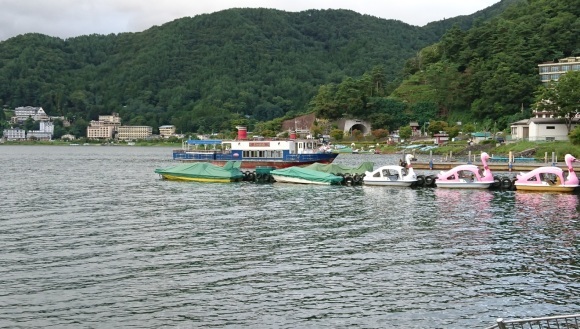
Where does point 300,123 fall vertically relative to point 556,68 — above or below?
below

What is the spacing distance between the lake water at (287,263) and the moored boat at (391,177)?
10.6 metres

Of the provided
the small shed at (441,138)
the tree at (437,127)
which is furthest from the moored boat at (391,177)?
the tree at (437,127)

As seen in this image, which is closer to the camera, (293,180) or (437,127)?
(293,180)

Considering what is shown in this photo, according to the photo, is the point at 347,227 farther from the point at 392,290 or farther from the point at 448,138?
the point at 448,138

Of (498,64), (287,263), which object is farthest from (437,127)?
(287,263)

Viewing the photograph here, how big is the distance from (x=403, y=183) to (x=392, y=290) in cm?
3846

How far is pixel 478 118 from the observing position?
Answer: 140500mm

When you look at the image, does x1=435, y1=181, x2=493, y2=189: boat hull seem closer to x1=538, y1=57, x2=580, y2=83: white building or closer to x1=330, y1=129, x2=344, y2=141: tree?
x1=538, y1=57, x2=580, y2=83: white building

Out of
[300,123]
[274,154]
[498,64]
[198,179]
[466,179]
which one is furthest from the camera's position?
[300,123]

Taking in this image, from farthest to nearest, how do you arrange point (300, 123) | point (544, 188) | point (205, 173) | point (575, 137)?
point (300, 123)
point (575, 137)
point (205, 173)
point (544, 188)

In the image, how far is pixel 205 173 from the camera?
68.9m

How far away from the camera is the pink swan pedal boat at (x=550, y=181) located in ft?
179

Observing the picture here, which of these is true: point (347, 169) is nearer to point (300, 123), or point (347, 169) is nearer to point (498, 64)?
point (498, 64)

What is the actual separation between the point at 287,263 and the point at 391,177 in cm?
3580
